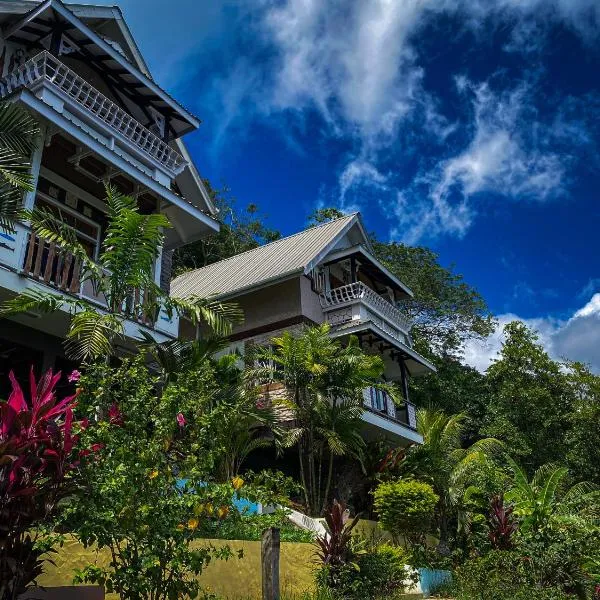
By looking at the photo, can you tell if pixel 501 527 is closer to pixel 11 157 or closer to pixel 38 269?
pixel 38 269

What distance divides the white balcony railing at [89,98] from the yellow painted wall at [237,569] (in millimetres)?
8267

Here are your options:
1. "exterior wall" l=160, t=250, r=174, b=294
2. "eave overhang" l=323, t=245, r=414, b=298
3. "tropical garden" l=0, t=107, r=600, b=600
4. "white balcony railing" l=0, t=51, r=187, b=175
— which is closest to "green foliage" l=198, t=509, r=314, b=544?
"tropical garden" l=0, t=107, r=600, b=600

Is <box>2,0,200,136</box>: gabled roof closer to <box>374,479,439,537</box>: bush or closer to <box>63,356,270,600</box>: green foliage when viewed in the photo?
<box>63,356,270,600</box>: green foliage

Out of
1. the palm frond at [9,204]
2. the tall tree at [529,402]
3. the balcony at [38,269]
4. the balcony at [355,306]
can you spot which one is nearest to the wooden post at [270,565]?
the balcony at [38,269]

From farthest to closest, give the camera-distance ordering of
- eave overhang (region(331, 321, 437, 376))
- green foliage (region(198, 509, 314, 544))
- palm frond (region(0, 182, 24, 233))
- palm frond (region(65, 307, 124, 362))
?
eave overhang (region(331, 321, 437, 376)), palm frond (region(65, 307, 124, 362)), palm frond (region(0, 182, 24, 233)), green foliage (region(198, 509, 314, 544))

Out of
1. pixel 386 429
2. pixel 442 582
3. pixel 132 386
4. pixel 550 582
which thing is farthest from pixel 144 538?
pixel 386 429

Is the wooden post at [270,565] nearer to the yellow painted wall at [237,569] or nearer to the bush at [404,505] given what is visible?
the yellow painted wall at [237,569]

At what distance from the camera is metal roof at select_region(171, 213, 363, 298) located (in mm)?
20953

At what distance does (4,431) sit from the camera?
18.5ft

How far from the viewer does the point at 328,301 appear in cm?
2231

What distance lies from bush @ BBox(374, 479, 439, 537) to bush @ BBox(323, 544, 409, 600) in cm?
375

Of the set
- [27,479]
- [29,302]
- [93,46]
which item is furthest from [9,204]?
[93,46]

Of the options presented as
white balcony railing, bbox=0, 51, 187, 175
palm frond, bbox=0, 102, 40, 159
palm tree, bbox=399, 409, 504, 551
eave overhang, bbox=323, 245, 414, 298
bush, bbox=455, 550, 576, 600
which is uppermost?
eave overhang, bbox=323, 245, 414, 298

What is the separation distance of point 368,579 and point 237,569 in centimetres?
253
